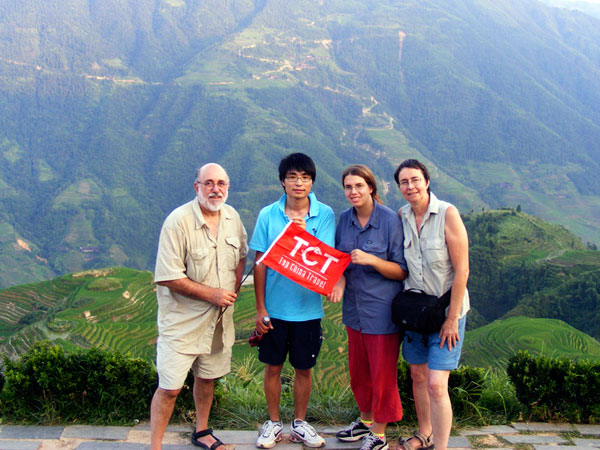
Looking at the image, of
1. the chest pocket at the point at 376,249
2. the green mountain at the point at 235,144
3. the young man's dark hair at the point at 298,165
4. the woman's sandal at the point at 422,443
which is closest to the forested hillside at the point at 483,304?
the woman's sandal at the point at 422,443

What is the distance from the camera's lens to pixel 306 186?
4234 mm

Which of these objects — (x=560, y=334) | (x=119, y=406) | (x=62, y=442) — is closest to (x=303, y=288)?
(x=119, y=406)

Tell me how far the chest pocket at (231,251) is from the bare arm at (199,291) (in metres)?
0.26

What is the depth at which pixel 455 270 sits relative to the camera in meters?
3.91

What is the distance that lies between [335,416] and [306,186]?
2140mm

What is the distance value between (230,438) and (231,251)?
1561 mm

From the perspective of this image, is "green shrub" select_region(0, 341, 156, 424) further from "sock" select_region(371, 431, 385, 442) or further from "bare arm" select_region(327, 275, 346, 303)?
"sock" select_region(371, 431, 385, 442)

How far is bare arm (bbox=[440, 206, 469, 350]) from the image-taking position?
3875 mm

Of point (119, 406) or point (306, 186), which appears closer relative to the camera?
point (306, 186)

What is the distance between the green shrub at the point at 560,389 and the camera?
15.3ft

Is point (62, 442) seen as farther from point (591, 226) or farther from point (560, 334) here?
point (591, 226)

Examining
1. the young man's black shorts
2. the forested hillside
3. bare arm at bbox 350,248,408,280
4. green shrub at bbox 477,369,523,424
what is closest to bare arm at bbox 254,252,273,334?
the young man's black shorts

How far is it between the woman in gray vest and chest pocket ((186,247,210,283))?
155cm

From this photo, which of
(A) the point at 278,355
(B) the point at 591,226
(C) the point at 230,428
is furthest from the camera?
(B) the point at 591,226
